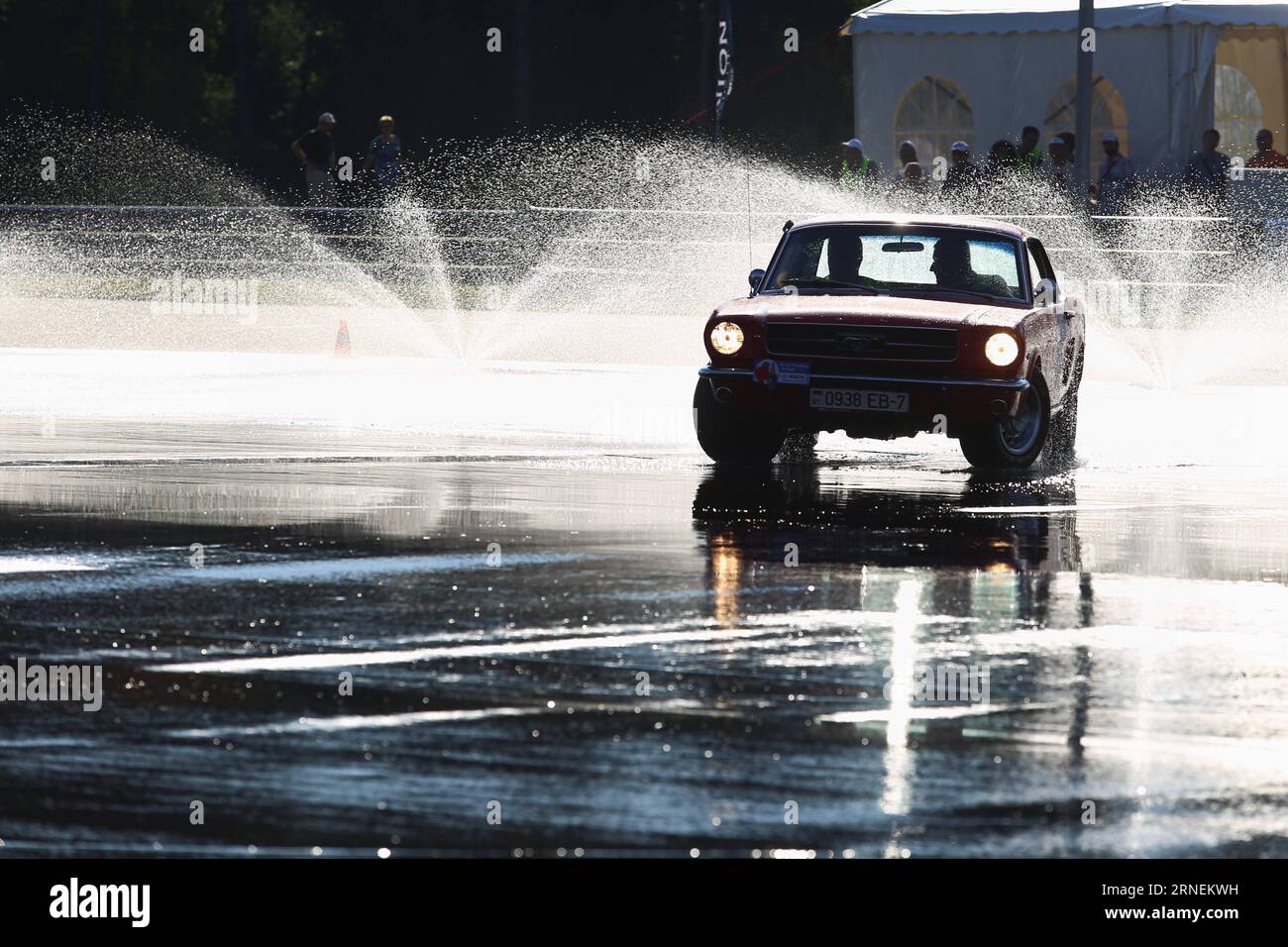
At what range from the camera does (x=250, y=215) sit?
124 ft

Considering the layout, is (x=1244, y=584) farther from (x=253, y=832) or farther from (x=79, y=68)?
(x=79, y=68)

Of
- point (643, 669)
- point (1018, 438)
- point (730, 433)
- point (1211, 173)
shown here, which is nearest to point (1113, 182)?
point (1211, 173)

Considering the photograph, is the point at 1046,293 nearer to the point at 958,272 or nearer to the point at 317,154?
the point at 958,272

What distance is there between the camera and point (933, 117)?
39.6 metres

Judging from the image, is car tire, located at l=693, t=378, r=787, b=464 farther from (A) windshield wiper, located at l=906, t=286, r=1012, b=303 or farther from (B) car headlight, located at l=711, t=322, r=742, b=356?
(A) windshield wiper, located at l=906, t=286, r=1012, b=303

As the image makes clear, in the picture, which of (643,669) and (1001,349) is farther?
(1001,349)

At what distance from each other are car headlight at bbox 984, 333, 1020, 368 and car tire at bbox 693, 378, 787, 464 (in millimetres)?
1313

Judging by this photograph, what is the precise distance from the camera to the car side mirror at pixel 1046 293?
17234 mm

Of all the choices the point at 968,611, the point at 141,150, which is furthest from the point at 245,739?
the point at 141,150

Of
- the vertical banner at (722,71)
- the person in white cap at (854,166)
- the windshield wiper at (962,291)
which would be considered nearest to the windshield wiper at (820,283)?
the windshield wiper at (962,291)

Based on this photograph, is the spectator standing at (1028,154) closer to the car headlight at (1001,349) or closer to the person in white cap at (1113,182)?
the person in white cap at (1113,182)

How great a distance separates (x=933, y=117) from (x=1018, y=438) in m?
23.1

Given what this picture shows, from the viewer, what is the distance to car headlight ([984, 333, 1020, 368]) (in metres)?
16.3
